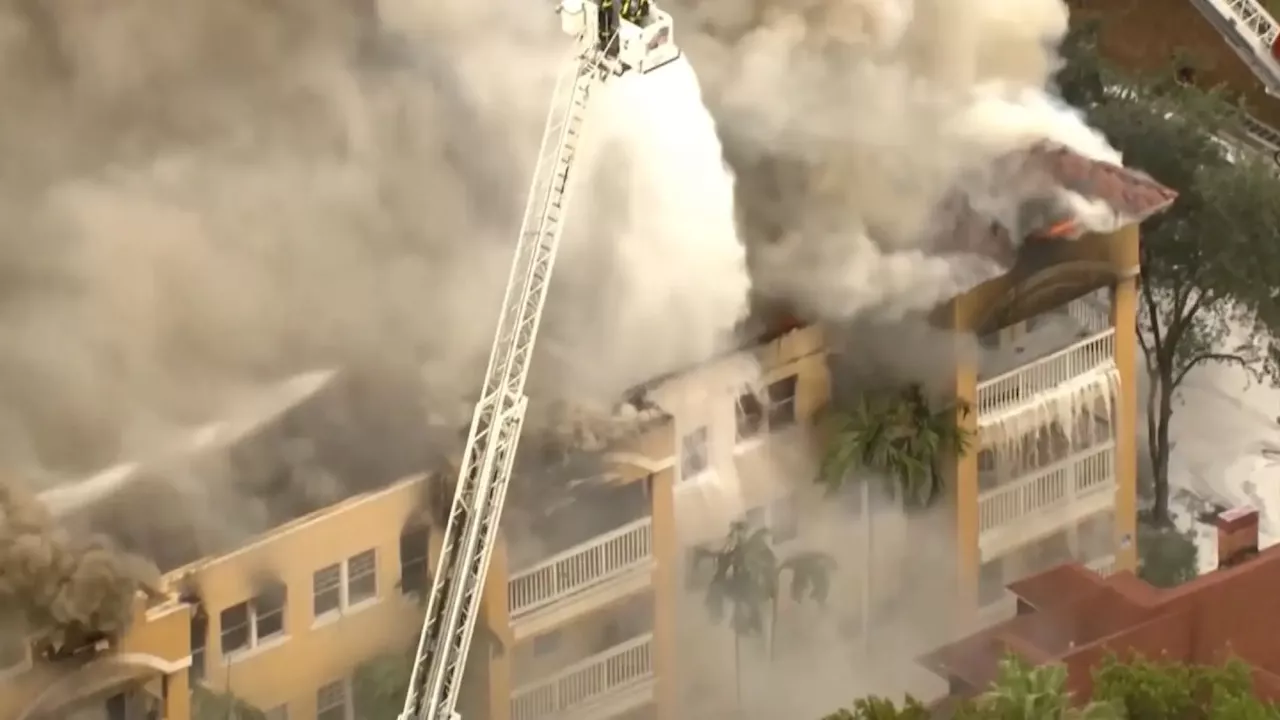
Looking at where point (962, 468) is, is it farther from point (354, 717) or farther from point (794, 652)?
point (354, 717)

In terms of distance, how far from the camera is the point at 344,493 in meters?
4.25

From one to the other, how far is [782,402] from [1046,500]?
112 centimetres

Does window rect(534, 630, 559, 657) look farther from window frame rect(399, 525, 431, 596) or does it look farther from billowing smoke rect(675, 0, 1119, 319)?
billowing smoke rect(675, 0, 1119, 319)

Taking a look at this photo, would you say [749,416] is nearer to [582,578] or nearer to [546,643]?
[582,578]

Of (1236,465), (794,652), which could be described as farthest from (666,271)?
(1236,465)

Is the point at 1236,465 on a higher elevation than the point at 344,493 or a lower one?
higher

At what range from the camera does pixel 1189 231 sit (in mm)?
5875

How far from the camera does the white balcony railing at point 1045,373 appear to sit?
5.36 meters

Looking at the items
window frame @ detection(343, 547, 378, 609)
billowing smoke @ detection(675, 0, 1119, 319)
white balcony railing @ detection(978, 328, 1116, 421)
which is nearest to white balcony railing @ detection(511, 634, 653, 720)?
window frame @ detection(343, 547, 378, 609)

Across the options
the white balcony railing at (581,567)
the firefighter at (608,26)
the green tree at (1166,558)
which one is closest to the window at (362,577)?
the white balcony railing at (581,567)

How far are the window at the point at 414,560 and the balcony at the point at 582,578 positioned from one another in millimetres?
268

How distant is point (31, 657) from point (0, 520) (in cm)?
34

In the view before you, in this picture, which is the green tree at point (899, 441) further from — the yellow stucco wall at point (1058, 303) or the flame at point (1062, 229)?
the flame at point (1062, 229)

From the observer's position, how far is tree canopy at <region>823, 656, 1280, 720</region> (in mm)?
4176
